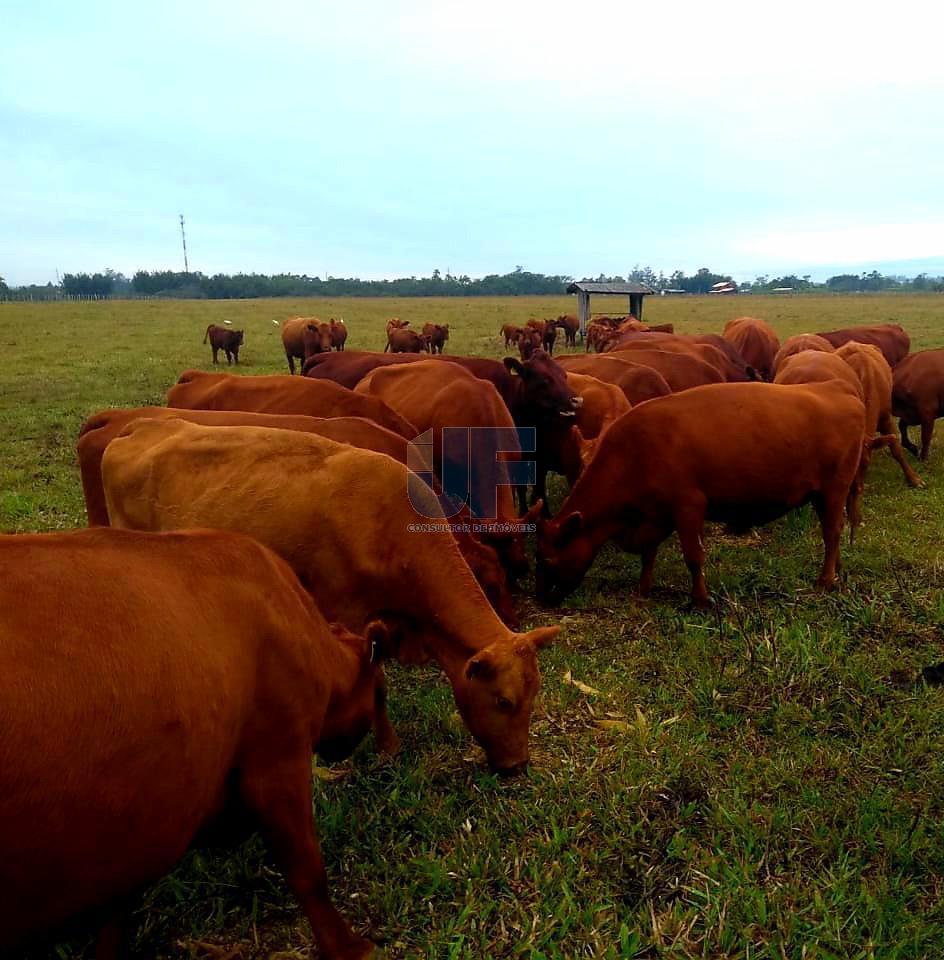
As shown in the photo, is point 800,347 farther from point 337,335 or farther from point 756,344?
point 337,335

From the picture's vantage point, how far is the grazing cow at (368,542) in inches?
147

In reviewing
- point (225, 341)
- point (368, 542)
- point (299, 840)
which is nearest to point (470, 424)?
point (368, 542)

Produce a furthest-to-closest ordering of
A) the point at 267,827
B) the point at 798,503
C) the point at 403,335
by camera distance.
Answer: the point at 403,335 < the point at 798,503 < the point at 267,827

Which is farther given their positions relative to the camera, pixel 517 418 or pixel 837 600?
pixel 517 418

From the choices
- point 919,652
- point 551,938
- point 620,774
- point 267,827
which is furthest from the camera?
point 919,652

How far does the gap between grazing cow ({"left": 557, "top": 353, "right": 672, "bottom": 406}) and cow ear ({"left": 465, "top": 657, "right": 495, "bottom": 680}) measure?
637 centimetres

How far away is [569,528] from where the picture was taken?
5.69 m

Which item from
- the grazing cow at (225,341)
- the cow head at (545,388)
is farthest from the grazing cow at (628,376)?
the grazing cow at (225,341)

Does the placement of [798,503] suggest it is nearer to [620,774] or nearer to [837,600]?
[837,600]

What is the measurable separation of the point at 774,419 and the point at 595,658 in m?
2.53

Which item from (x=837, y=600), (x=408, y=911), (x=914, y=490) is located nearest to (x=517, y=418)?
(x=837, y=600)

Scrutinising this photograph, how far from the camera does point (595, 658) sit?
5.13 metres

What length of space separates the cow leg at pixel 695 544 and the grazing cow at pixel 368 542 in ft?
7.87

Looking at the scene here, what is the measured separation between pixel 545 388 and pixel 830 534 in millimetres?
3558
